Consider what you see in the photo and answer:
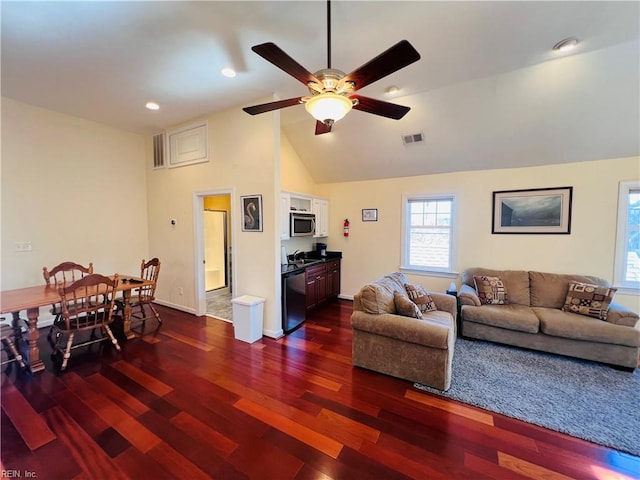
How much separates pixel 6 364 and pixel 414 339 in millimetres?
4369

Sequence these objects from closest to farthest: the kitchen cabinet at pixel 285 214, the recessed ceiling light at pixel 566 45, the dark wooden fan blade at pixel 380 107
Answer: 1. the dark wooden fan blade at pixel 380 107
2. the recessed ceiling light at pixel 566 45
3. the kitchen cabinet at pixel 285 214

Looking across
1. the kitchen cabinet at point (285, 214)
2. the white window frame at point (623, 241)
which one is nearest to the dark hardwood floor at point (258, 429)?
the kitchen cabinet at point (285, 214)

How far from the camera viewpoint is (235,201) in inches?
154

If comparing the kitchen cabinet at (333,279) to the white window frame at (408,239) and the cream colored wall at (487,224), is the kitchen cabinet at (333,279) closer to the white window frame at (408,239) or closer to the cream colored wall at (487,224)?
the cream colored wall at (487,224)

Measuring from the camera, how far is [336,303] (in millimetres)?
5324

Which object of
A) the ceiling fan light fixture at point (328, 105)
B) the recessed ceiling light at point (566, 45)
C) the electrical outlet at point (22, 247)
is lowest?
the electrical outlet at point (22, 247)

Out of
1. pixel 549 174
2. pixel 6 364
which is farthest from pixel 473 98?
pixel 6 364

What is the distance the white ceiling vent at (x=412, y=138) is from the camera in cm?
405

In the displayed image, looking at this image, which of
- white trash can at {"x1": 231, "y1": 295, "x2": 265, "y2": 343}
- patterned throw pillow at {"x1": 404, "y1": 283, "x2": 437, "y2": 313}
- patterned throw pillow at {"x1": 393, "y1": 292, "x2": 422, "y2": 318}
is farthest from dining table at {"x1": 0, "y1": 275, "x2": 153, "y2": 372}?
patterned throw pillow at {"x1": 404, "y1": 283, "x2": 437, "y2": 313}

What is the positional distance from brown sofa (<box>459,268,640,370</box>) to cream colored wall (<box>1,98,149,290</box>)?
589cm

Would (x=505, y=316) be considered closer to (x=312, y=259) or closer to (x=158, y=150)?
(x=312, y=259)

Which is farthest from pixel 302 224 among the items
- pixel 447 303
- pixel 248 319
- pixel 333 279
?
pixel 447 303

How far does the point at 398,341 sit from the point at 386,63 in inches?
94.7

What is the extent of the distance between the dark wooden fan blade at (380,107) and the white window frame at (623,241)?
3760 millimetres
